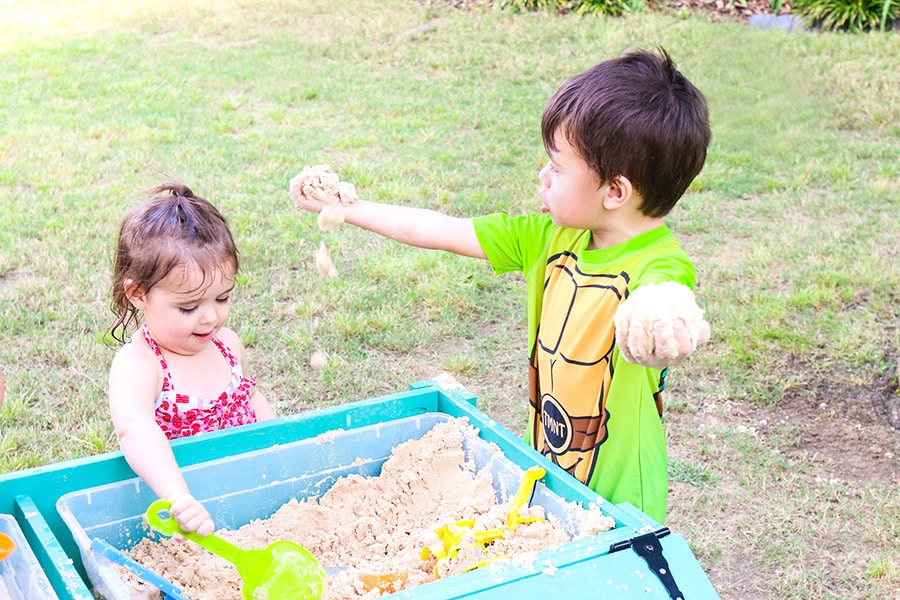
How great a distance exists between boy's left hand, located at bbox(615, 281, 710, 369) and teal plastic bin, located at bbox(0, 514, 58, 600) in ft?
2.64

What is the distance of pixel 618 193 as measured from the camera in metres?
1.54

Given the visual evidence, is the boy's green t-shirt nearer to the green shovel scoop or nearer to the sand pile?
the sand pile

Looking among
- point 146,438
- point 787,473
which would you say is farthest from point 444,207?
point 146,438

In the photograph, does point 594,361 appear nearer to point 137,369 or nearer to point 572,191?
point 572,191

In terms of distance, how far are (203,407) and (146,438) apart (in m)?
0.31

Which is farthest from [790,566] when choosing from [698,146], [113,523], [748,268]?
[748,268]

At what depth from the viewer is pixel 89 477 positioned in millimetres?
1456

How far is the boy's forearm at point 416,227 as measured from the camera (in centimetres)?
177

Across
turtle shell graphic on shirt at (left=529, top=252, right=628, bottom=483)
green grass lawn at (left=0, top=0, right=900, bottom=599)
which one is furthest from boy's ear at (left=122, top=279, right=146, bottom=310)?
green grass lawn at (left=0, top=0, right=900, bottom=599)

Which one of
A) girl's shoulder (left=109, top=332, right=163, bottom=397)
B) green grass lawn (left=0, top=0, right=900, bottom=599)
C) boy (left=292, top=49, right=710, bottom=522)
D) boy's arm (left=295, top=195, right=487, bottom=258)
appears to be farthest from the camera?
green grass lawn (left=0, top=0, right=900, bottom=599)

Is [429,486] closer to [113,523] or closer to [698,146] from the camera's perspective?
[113,523]

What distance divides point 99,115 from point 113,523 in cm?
446

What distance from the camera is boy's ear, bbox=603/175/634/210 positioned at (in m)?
1.52

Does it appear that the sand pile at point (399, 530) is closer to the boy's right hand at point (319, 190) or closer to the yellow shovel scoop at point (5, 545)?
the yellow shovel scoop at point (5, 545)
